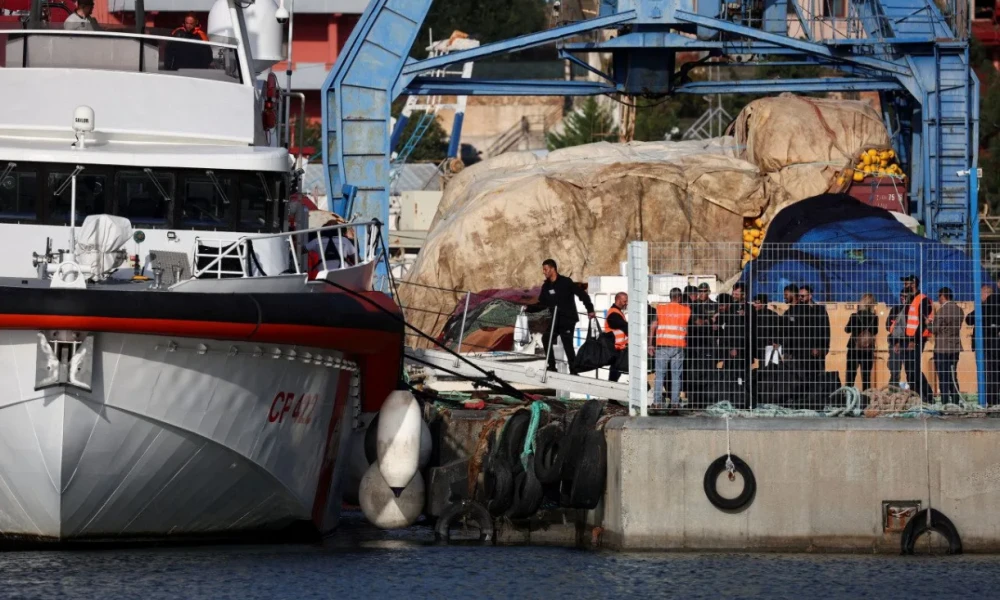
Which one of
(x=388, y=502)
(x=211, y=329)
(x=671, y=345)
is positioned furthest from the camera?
(x=388, y=502)

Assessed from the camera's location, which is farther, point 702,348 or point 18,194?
point 702,348

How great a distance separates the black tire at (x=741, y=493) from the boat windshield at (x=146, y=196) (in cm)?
397

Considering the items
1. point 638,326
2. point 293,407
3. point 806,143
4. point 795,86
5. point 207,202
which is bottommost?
point 293,407

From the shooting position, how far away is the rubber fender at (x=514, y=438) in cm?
1434

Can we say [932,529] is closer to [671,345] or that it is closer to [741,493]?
[741,493]

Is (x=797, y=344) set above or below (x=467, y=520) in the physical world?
above

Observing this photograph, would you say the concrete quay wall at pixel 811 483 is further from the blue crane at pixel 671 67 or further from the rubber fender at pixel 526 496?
the blue crane at pixel 671 67

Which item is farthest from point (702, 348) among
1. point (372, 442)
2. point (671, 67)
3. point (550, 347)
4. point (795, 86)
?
point (795, 86)

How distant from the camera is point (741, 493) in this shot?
13109 millimetres

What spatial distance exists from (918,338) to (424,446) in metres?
4.22

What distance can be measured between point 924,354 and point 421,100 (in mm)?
41401

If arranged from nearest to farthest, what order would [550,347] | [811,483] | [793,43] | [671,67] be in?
[811,483] → [550,347] → [793,43] → [671,67]

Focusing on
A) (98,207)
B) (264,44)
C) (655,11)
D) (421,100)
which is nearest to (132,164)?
(98,207)

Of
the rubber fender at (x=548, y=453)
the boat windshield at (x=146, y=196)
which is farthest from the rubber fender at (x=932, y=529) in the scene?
the boat windshield at (x=146, y=196)
